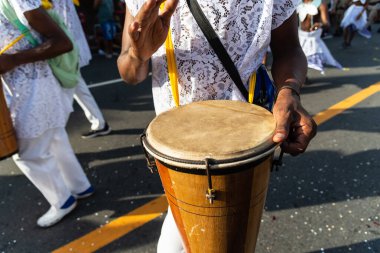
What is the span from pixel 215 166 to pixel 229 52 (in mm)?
488

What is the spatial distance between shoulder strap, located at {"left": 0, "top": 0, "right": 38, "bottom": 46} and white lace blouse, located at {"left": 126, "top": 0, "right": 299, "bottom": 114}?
1080mm

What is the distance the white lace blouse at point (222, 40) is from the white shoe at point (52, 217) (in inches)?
65.0

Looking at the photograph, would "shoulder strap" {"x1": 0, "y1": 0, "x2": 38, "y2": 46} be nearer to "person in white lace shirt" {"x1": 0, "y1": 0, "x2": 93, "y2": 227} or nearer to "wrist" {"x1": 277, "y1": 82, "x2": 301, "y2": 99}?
"person in white lace shirt" {"x1": 0, "y1": 0, "x2": 93, "y2": 227}

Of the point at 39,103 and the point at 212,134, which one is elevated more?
the point at 212,134

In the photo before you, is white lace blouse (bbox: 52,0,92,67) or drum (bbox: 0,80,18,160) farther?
white lace blouse (bbox: 52,0,92,67)

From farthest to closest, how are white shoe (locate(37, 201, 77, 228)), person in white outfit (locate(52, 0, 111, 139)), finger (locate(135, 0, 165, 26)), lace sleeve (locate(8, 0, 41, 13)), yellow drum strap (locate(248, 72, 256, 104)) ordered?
person in white outfit (locate(52, 0, 111, 139))
white shoe (locate(37, 201, 77, 228))
lace sleeve (locate(8, 0, 41, 13))
yellow drum strap (locate(248, 72, 256, 104))
finger (locate(135, 0, 165, 26))

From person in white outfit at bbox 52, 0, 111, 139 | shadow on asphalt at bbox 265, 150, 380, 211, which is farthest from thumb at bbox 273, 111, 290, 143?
person in white outfit at bbox 52, 0, 111, 139

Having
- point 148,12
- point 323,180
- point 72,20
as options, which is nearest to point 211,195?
point 148,12

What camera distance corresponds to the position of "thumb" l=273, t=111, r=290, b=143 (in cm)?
107

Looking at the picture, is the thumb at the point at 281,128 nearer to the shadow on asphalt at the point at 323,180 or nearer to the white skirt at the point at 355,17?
the shadow on asphalt at the point at 323,180

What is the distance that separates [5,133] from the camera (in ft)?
6.97

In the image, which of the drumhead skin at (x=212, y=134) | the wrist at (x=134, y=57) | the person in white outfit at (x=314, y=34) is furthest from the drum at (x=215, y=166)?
the person in white outfit at (x=314, y=34)

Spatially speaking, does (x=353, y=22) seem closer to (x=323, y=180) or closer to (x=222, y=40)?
(x=323, y=180)

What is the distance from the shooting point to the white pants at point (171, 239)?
4.82 ft
